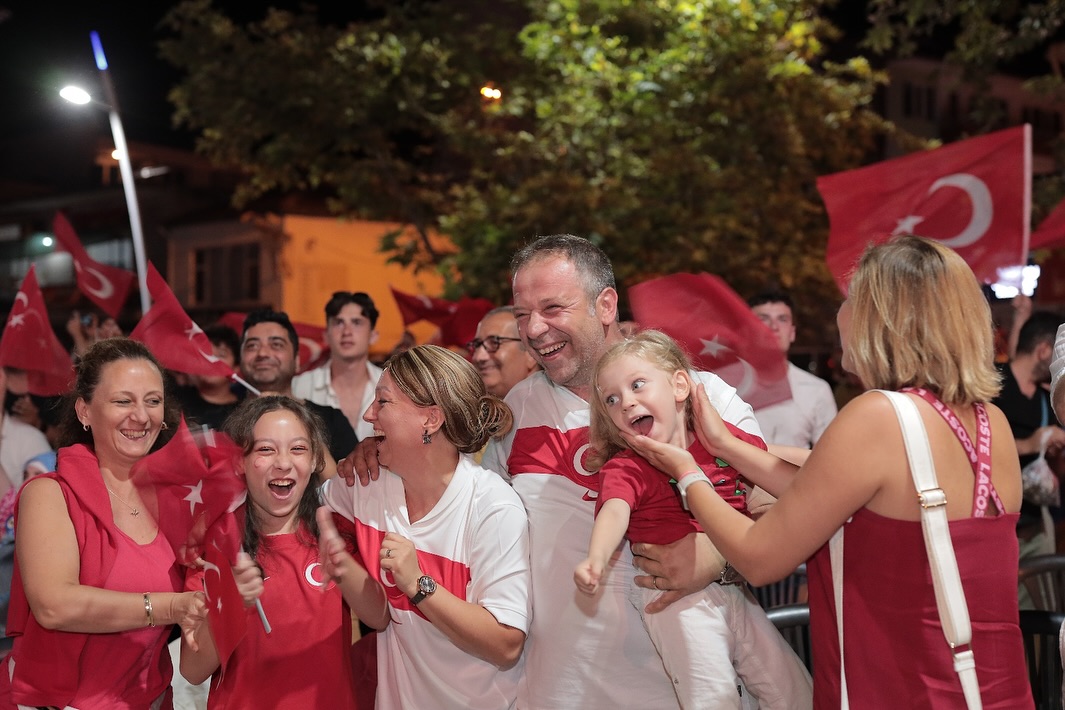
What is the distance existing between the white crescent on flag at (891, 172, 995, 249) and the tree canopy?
24.6 feet

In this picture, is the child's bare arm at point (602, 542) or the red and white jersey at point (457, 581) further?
the red and white jersey at point (457, 581)

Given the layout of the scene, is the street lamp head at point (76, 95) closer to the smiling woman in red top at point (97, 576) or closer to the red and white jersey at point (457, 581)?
the smiling woman in red top at point (97, 576)

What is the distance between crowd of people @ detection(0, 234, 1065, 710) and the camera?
8.59 feet

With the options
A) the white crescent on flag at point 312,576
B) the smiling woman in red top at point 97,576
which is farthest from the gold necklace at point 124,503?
the white crescent on flag at point 312,576

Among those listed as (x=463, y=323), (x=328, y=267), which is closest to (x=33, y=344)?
(x=463, y=323)

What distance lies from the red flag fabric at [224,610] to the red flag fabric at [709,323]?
2508 mm

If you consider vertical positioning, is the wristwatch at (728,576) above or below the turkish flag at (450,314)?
below

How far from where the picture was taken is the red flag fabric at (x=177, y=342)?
5.98 metres

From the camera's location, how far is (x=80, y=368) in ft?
12.4

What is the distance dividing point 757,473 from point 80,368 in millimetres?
2392

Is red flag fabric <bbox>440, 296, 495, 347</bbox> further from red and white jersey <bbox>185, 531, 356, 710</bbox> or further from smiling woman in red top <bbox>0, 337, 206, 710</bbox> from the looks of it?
red and white jersey <bbox>185, 531, 356, 710</bbox>

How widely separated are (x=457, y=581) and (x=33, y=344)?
4612 millimetres

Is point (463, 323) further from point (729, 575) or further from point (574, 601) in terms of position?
point (729, 575)

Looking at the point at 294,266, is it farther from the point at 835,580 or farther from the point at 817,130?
the point at 835,580
